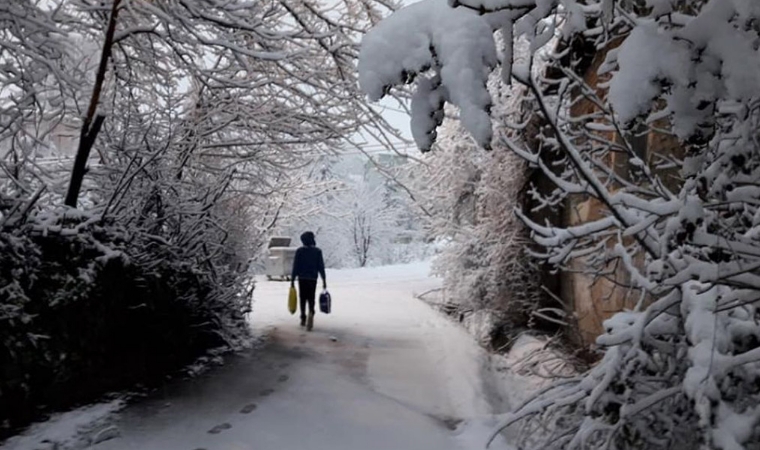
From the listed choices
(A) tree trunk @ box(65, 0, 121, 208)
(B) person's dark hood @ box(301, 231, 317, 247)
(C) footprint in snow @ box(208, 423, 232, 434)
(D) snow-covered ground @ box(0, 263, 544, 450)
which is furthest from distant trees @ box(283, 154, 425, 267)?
(C) footprint in snow @ box(208, 423, 232, 434)

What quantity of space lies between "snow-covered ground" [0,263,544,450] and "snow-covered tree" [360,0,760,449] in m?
1.68

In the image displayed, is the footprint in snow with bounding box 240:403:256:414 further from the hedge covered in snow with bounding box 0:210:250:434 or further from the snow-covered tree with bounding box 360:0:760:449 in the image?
the snow-covered tree with bounding box 360:0:760:449

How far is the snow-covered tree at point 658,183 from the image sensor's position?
146 cm

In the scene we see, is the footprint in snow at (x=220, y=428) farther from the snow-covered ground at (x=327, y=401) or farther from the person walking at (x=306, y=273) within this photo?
the person walking at (x=306, y=273)

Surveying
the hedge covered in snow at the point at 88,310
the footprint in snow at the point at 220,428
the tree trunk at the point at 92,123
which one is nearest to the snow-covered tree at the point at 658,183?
the footprint in snow at the point at 220,428

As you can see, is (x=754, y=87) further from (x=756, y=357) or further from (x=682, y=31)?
(x=756, y=357)

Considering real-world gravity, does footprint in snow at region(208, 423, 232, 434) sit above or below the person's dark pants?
below

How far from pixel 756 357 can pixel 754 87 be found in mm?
1253

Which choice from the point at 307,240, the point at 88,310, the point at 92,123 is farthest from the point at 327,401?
the point at 307,240

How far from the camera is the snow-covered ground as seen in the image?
4711 millimetres

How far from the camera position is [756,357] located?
2225 millimetres

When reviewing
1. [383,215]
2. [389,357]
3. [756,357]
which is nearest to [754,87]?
[756,357]

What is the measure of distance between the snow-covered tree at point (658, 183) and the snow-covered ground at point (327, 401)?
1.68 meters

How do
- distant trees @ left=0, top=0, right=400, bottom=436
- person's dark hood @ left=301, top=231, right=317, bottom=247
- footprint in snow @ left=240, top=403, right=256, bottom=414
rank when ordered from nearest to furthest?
1. distant trees @ left=0, top=0, right=400, bottom=436
2. footprint in snow @ left=240, top=403, right=256, bottom=414
3. person's dark hood @ left=301, top=231, right=317, bottom=247
